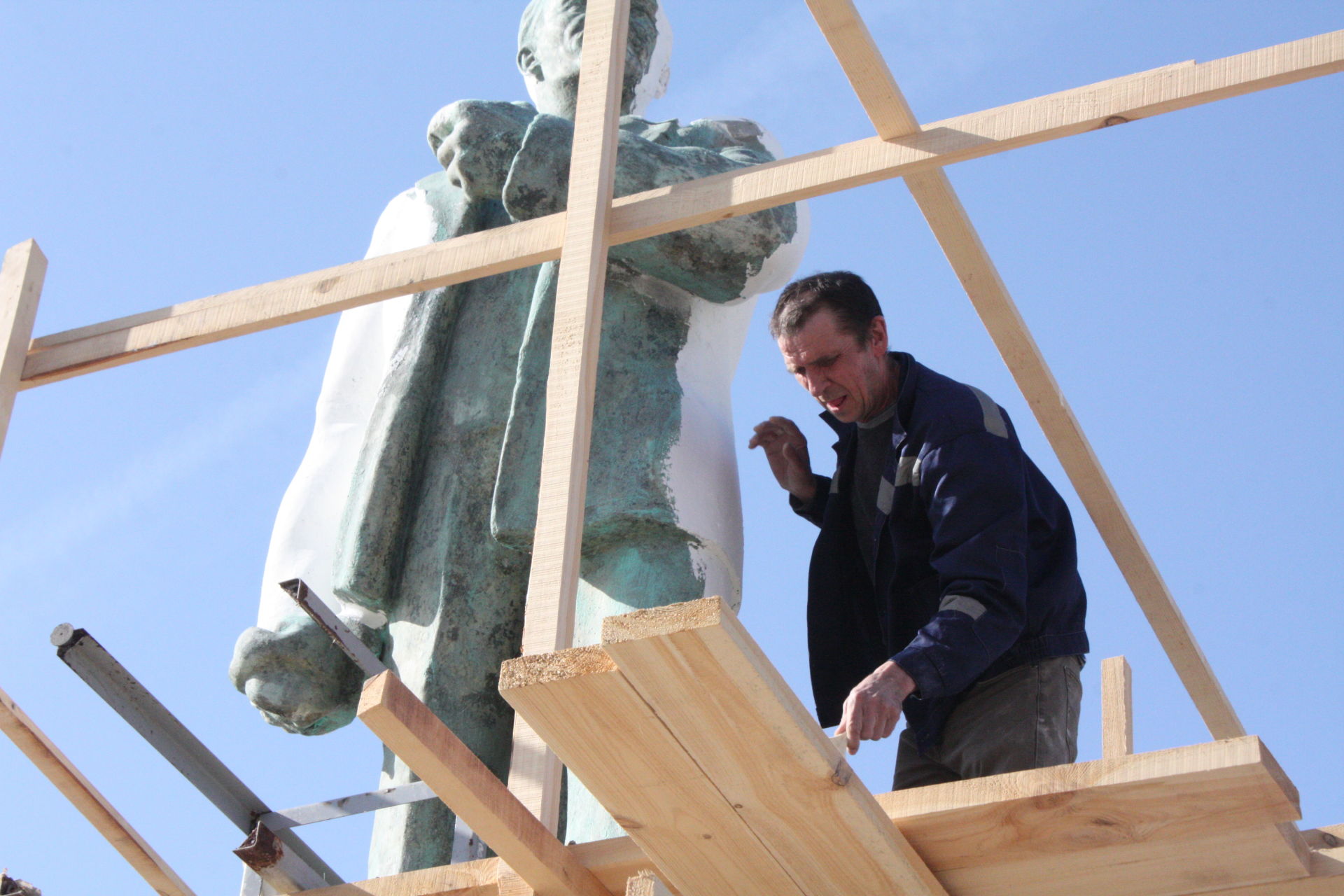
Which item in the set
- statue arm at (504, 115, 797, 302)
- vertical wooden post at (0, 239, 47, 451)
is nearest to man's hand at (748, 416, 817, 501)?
statue arm at (504, 115, 797, 302)

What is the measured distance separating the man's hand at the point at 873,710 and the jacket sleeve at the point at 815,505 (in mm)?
1246

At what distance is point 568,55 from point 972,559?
206 centimetres

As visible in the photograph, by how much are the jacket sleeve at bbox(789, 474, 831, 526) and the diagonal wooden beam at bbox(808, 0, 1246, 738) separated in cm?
54

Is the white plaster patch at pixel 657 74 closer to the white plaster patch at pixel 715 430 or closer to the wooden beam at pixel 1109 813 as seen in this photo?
the white plaster patch at pixel 715 430

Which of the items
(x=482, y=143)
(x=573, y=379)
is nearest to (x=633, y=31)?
(x=482, y=143)

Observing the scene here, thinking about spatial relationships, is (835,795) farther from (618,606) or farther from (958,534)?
(618,606)

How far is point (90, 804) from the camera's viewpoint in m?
2.80

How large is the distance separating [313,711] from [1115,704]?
1882mm

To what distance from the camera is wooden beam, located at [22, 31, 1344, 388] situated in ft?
8.97

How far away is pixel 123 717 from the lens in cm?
311

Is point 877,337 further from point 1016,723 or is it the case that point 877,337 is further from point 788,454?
point 1016,723

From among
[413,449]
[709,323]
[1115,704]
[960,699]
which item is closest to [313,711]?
[413,449]

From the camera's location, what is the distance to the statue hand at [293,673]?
392cm

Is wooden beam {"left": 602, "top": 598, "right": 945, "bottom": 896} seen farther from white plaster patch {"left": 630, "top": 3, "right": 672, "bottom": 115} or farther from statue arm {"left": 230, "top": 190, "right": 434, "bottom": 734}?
white plaster patch {"left": 630, "top": 3, "right": 672, "bottom": 115}
